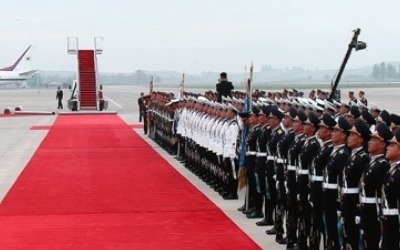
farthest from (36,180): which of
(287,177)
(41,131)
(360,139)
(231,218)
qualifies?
(41,131)

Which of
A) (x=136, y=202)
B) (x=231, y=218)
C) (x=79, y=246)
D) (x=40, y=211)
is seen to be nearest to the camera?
(x=79, y=246)

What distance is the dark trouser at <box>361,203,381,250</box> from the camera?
6391 millimetres

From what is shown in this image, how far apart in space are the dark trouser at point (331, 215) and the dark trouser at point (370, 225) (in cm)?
72

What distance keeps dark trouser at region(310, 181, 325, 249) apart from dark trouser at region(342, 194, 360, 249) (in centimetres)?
80

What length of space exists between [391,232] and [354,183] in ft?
2.42

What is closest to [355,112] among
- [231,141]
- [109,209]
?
[231,141]

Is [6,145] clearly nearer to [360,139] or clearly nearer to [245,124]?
[245,124]

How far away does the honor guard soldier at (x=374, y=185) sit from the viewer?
629cm

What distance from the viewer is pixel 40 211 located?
1172 centimetres

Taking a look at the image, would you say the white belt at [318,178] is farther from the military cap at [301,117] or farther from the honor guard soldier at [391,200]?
the honor guard soldier at [391,200]

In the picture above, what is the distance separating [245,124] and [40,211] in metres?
3.72

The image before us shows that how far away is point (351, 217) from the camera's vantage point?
6.73 meters

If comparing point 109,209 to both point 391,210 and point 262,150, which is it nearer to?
point 262,150

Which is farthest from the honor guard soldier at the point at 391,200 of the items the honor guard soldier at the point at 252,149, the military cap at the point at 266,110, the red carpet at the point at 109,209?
the honor guard soldier at the point at 252,149
